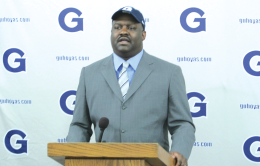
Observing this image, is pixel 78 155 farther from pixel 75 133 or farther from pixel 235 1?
pixel 235 1

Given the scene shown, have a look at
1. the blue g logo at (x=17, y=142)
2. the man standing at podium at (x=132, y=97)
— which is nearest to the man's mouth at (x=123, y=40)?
the man standing at podium at (x=132, y=97)

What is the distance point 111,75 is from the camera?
2.83 meters

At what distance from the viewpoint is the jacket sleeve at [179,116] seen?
261 cm

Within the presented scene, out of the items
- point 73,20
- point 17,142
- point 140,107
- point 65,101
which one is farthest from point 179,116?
point 17,142

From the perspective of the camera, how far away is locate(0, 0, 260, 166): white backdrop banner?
3.74 meters

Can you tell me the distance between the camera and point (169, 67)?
289 centimetres

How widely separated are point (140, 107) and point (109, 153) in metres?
0.78

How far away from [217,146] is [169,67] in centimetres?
117

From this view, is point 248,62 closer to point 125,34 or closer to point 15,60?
point 125,34

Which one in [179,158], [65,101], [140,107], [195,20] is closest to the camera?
[179,158]

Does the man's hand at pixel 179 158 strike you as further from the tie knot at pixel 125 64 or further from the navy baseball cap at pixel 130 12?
the navy baseball cap at pixel 130 12

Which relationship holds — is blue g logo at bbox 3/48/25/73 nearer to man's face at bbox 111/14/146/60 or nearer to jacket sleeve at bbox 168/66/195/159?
man's face at bbox 111/14/146/60

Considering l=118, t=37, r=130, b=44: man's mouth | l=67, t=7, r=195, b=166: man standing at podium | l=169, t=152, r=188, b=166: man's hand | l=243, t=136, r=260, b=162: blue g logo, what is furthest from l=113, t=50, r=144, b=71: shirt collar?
l=243, t=136, r=260, b=162: blue g logo

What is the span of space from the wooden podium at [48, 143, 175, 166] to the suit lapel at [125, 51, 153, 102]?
2.42 feet
